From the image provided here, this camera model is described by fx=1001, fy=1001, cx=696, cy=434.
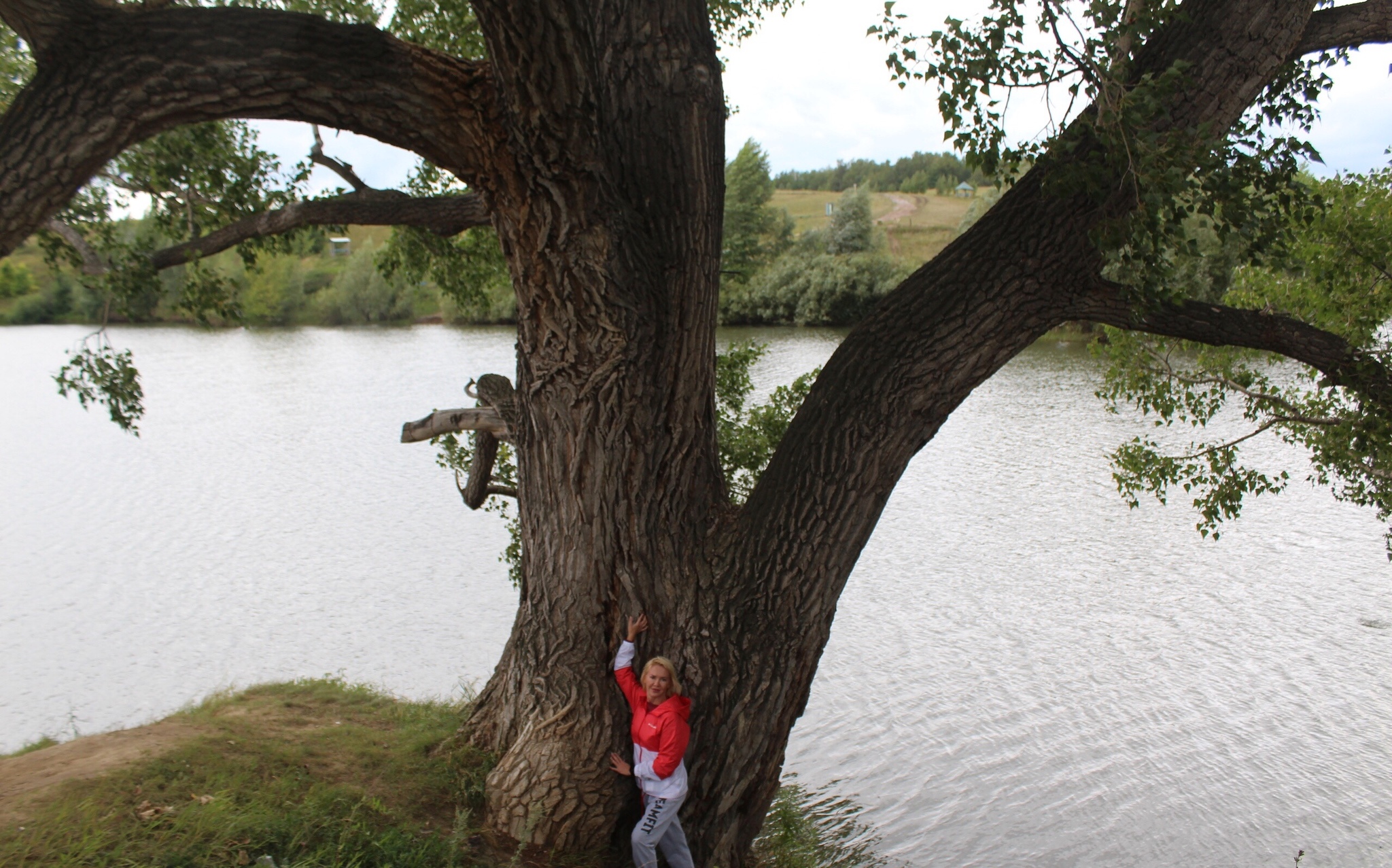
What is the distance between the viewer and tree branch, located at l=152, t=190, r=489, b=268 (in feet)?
20.3

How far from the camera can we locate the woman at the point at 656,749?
499 cm

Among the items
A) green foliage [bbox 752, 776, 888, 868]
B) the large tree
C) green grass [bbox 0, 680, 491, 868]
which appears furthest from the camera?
green foliage [bbox 752, 776, 888, 868]

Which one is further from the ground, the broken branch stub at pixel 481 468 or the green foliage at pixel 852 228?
the green foliage at pixel 852 228

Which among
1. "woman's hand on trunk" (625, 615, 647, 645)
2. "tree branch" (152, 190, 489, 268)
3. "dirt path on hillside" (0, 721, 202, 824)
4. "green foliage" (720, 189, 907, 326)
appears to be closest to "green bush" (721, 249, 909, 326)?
"green foliage" (720, 189, 907, 326)

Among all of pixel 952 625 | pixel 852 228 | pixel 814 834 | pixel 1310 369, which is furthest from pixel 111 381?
pixel 852 228

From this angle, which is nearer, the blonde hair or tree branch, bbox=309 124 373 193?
the blonde hair

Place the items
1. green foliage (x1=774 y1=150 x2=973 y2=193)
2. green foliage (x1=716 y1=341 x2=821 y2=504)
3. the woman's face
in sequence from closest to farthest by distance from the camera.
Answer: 1. the woman's face
2. green foliage (x1=716 y1=341 x2=821 y2=504)
3. green foliage (x1=774 y1=150 x2=973 y2=193)

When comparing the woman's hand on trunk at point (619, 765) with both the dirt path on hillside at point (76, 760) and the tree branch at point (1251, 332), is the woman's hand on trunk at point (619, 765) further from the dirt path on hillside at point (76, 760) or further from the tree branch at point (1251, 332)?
the tree branch at point (1251, 332)

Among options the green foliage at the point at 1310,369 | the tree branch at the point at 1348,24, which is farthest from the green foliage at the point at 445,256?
the tree branch at the point at 1348,24

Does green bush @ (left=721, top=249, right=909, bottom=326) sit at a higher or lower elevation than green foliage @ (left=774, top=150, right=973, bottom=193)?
lower

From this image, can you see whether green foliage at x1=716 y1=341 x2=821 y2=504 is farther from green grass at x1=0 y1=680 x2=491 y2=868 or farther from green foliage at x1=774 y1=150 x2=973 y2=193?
green foliage at x1=774 y1=150 x2=973 y2=193

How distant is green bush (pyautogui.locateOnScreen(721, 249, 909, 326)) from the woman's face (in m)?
33.5

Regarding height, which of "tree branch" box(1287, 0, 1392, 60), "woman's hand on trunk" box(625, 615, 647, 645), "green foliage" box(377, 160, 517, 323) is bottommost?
"woman's hand on trunk" box(625, 615, 647, 645)

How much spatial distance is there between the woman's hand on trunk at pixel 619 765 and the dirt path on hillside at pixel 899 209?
2085 inches
